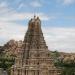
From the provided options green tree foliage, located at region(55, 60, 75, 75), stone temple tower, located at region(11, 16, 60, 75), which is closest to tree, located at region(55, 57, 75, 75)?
green tree foliage, located at region(55, 60, 75, 75)

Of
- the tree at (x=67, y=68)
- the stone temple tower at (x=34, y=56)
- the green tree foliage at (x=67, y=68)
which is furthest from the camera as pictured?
the green tree foliage at (x=67, y=68)

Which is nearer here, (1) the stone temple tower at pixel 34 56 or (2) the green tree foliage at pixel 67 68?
(1) the stone temple tower at pixel 34 56

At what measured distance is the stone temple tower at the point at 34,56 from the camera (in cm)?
6769

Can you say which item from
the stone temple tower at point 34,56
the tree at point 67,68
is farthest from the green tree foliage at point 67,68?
the stone temple tower at point 34,56

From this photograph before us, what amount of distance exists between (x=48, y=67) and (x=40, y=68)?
110 centimetres

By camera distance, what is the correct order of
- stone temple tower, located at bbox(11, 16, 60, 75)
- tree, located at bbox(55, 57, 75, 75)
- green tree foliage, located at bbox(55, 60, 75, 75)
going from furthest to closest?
1. green tree foliage, located at bbox(55, 60, 75, 75)
2. tree, located at bbox(55, 57, 75, 75)
3. stone temple tower, located at bbox(11, 16, 60, 75)

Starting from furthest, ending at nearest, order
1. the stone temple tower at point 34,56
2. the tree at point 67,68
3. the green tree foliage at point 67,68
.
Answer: the green tree foliage at point 67,68
the tree at point 67,68
the stone temple tower at point 34,56

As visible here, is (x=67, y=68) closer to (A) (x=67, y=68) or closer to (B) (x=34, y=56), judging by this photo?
(A) (x=67, y=68)

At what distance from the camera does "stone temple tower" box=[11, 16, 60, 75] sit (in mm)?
67688

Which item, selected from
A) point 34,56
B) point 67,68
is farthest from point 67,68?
point 34,56

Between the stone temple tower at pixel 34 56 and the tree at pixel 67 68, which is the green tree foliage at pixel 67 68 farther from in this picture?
the stone temple tower at pixel 34 56

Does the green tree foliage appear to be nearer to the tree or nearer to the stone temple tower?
the tree

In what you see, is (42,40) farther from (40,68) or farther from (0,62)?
(0,62)

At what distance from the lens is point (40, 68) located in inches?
Result: 2657
